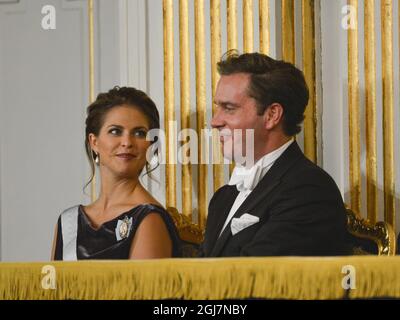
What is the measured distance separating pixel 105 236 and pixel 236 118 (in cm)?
54

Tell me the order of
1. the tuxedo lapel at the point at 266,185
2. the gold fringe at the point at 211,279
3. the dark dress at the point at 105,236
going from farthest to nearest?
the dark dress at the point at 105,236 → the tuxedo lapel at the point at 266,185 → the gold fringe at the point at 211,279

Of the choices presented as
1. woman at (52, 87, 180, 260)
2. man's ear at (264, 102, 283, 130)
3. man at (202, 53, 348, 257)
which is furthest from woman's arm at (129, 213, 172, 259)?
man's ear at (264, 102, 283, 130)

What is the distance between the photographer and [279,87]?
2922 mm

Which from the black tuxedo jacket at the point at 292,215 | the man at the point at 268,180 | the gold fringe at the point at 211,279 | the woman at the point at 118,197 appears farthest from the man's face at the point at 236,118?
the gold fringe at the point at 211,279

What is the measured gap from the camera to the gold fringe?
2.77 m

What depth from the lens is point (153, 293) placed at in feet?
9.36

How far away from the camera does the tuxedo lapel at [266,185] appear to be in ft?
9.44

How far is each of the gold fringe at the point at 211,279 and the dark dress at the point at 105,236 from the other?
0.08 m

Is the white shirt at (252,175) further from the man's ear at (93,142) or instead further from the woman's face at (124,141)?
the man's ear at (93,142)

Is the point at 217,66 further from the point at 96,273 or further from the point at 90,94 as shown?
the point at 96,273

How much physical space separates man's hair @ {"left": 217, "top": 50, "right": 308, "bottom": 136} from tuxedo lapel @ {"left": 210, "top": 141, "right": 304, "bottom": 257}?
7cm

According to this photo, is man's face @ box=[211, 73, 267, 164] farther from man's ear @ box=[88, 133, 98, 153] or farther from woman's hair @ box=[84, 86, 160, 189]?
man's ear @ box=[88, 133, 98, 153]

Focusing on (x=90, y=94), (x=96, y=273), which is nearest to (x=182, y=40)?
(x=90, y=94)

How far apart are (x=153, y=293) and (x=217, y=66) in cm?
72
